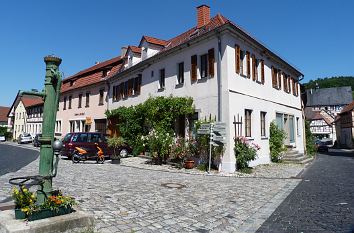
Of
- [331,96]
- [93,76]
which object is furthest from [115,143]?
[331,96]

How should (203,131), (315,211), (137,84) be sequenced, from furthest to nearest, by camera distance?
(137,84) < (203,131) < (315,211)

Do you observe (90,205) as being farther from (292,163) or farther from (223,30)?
(292,163)

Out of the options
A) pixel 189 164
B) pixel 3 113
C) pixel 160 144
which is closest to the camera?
pixel 189 164

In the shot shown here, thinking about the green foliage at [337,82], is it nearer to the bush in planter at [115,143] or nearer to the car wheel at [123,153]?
the car wheel at [123,153]

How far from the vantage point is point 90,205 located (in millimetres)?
6570

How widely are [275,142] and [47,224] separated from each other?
51.8 feet

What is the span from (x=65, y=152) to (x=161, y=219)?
14176mm

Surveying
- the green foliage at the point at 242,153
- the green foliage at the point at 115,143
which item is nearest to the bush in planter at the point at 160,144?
the green foliage at the point at 115,143

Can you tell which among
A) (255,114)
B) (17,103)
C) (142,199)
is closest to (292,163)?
(255,114)

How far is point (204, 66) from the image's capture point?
51.0 ft

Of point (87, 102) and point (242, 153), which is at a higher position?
point (87, 102)

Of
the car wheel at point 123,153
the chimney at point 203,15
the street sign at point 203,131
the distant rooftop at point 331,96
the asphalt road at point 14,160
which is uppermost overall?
the distant rooftop at point 331,96

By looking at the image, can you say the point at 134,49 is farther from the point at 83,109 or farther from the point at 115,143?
the point at 83,109

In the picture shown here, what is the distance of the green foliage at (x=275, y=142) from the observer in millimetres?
17688
